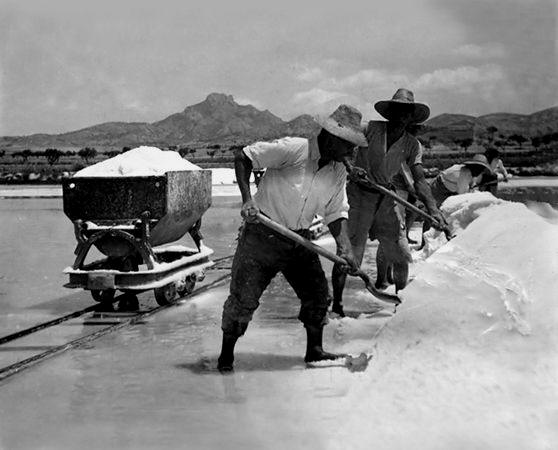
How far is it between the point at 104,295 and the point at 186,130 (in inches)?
2114

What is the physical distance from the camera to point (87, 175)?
21.5 feet

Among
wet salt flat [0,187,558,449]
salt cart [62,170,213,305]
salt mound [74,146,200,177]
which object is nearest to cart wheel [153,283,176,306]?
salt cart [62,170,213,305]

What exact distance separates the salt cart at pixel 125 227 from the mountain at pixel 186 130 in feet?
130

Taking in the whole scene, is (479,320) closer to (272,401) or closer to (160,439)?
(272,401)

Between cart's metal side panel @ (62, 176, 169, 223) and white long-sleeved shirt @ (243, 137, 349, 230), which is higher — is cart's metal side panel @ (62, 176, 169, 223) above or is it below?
below


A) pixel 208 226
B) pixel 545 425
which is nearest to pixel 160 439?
pixel 545 425

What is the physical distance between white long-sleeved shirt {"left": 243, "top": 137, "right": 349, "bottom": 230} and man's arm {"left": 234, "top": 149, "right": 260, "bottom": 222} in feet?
0.15

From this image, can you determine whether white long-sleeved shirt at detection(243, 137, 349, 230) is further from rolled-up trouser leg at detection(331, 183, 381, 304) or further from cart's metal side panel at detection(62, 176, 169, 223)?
cart's metal side panel at detection(62, 176, 169, 223)

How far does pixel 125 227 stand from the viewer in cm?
637

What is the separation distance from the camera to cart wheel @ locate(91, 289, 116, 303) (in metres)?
6.55

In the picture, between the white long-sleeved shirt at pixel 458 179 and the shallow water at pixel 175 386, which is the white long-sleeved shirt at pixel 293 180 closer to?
the shallow water at pixel 175 386

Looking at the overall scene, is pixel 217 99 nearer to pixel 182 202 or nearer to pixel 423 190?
pixel 182 202

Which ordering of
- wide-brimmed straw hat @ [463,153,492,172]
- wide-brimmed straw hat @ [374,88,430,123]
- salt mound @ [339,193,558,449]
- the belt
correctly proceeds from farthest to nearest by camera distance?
wide-brimmed straw hat @ [463,153,492,172] < wide-brimmed straw hat @ [374,88,430,123] < the belt < salt mound @ [339,193,558,449]

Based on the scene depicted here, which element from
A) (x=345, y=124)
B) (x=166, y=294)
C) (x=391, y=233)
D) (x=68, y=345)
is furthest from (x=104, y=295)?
(x=345, y=124)
